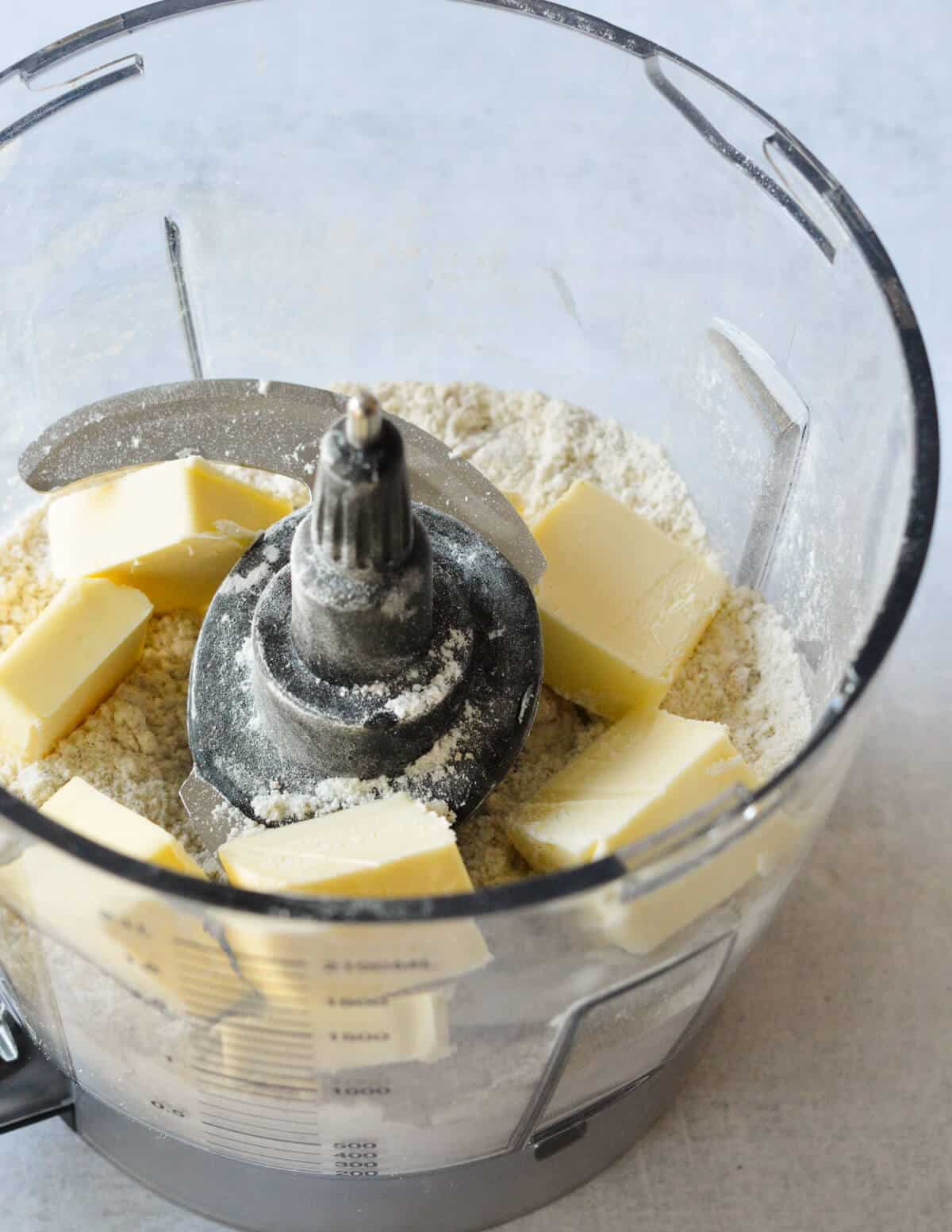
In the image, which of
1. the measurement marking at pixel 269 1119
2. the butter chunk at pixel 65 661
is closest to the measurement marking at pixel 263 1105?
the measurement marking at pixel 269 1119

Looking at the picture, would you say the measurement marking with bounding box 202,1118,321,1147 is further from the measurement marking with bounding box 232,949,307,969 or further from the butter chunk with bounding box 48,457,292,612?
the butter chunk with bounding box 48,457,292,612

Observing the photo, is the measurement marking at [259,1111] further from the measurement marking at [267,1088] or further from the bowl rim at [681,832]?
the bowl rim at [681,832]

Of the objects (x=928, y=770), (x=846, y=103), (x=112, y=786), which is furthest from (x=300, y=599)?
(x=846, y=103)

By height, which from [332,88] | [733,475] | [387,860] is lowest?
[733,475]

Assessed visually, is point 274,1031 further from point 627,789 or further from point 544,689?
point 544,689

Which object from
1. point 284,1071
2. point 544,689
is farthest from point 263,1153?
point 544,689

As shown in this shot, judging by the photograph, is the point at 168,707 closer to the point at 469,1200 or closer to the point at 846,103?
the point at 469,1200
